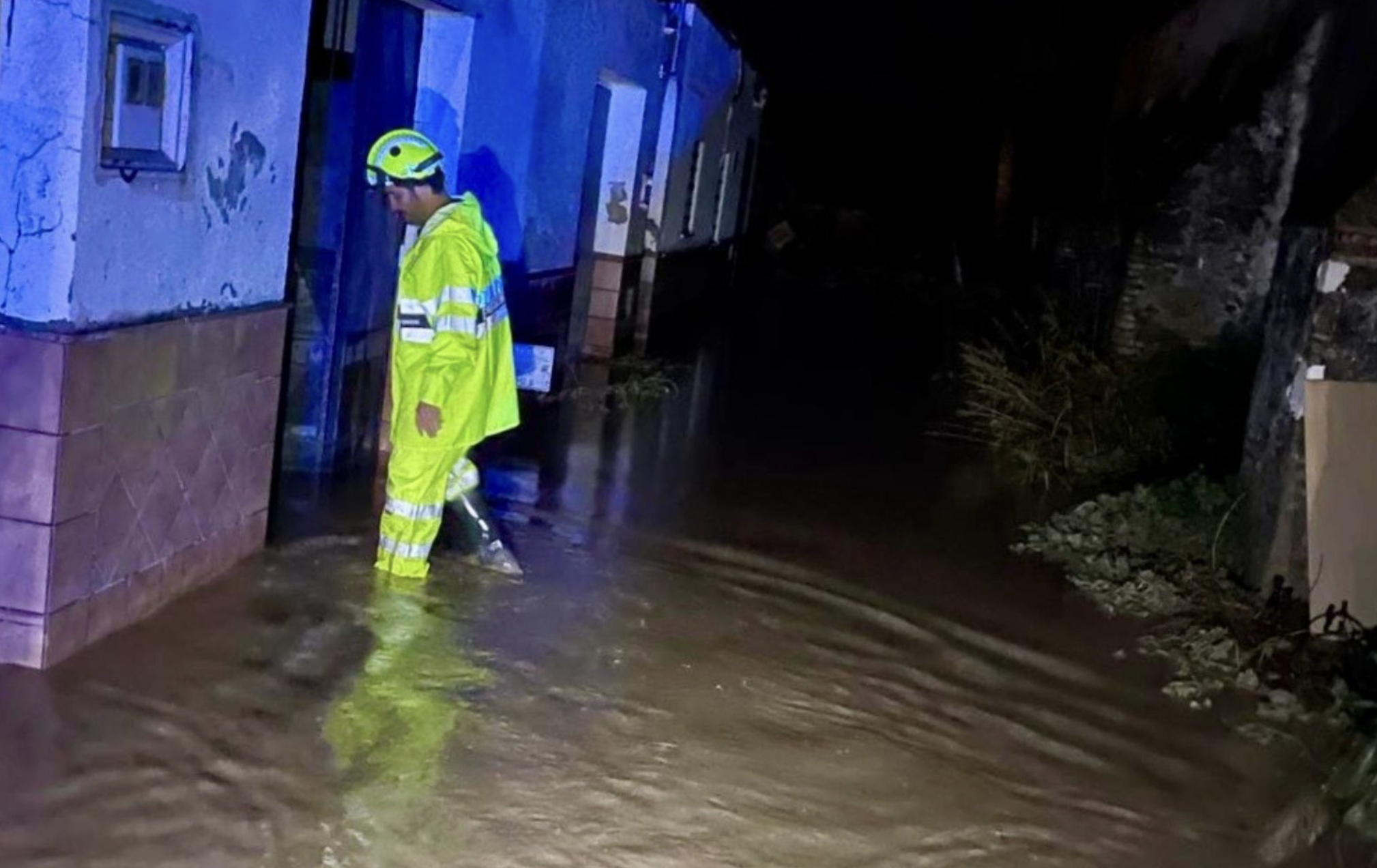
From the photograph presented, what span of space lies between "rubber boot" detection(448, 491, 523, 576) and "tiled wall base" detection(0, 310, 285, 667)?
858 mm

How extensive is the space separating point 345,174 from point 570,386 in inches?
152

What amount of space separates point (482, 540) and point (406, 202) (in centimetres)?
138

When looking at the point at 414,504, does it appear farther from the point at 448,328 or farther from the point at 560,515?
the point at 560,515

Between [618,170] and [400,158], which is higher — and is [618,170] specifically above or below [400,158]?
above

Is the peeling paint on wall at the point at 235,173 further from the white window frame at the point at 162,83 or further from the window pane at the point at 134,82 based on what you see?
the window pane at the point at 134,82

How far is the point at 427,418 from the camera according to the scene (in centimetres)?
503

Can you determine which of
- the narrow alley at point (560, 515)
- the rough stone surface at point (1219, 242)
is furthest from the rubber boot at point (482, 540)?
the rough stone surface at point (1219, 242)

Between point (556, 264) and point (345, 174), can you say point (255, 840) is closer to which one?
point (345, 174)

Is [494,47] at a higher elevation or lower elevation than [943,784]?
higher

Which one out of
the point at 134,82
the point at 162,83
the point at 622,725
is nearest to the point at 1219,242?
the point at 622,725

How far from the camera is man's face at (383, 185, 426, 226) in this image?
5078mm

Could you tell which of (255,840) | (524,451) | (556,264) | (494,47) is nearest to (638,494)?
(524,451)

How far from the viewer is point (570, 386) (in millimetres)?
10125

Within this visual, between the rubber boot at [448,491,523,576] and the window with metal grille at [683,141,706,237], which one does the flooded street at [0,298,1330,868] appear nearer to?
the rubber boot at [448,491,523,576]
